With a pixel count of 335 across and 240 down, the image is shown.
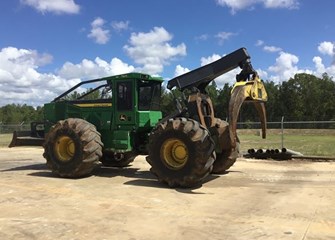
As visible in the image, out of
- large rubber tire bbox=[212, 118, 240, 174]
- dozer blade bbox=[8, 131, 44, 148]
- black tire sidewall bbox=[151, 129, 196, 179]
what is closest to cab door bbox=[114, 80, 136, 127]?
black tire sidewall bbox=[151, 129, 196, 179]

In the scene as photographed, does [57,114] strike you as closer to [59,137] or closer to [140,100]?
[59,137]

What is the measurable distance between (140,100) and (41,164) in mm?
5540

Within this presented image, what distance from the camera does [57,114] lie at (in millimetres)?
13680

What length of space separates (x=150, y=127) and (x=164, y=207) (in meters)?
4.54

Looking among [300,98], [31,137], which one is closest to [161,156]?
[31,137]

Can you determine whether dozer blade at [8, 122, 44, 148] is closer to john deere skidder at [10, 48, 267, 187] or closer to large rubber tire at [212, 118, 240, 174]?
john deere skidder at [10, 48, 267, 187]

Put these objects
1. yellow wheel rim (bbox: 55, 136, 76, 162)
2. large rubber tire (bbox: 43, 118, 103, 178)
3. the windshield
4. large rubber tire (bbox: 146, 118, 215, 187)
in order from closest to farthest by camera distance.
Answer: large rubber tire (bbox: 146, 118, 215, 187), large rubber tire (bbox: 43, 118, 103, 178), yellow wheel rim (bbox: 55, 136, 76, 162), the windshield

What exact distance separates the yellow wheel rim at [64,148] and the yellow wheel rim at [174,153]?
295cm

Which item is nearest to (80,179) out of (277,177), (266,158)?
(277,177)

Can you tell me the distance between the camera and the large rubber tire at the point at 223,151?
38.3 ft

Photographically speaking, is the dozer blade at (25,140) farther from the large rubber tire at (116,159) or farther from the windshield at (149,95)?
the windshield at (149,95)

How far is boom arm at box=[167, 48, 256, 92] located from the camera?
36.7ft

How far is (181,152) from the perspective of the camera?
10.7m

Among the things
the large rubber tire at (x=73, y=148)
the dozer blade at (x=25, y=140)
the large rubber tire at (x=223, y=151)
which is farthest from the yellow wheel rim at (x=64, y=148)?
the large rubber tire at (x=223, y=151)
